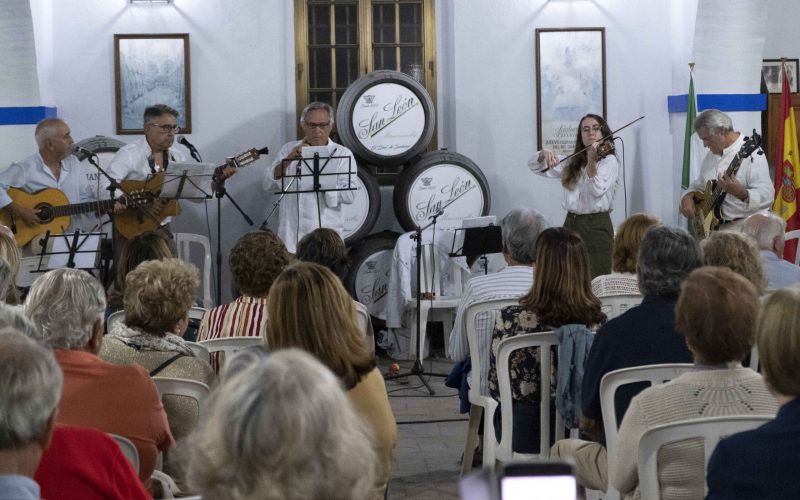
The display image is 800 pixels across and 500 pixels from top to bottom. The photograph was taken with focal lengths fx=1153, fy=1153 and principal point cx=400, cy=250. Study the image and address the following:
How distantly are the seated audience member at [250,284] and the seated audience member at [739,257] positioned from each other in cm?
149

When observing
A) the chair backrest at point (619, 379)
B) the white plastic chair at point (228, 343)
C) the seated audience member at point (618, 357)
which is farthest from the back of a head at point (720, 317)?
the white plastic chair at point (228, 343)

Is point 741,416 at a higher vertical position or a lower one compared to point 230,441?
lower

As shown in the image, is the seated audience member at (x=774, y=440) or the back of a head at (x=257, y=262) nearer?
the seated audience member at (x=774, y=440)

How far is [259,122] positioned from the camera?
28.3 feet

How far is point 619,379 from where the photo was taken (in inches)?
118

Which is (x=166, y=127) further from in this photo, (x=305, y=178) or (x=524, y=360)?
(x=524, y=360)

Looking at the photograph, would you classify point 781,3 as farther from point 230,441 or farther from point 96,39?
point 230,441

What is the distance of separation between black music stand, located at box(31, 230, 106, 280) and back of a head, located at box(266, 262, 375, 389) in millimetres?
4294

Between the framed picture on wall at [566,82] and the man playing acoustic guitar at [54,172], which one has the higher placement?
the framed picture on wall at [566,82]

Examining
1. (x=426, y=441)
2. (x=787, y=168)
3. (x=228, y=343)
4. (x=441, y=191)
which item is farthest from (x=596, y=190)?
(x=228, y=343)

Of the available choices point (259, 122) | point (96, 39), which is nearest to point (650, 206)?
point (259, 122)

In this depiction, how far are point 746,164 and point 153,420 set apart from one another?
5.35 m

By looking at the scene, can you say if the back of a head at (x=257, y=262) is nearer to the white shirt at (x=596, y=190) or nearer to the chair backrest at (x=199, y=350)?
the chair backrest at (x=199, y=350)

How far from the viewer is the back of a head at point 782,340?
2037 mm
